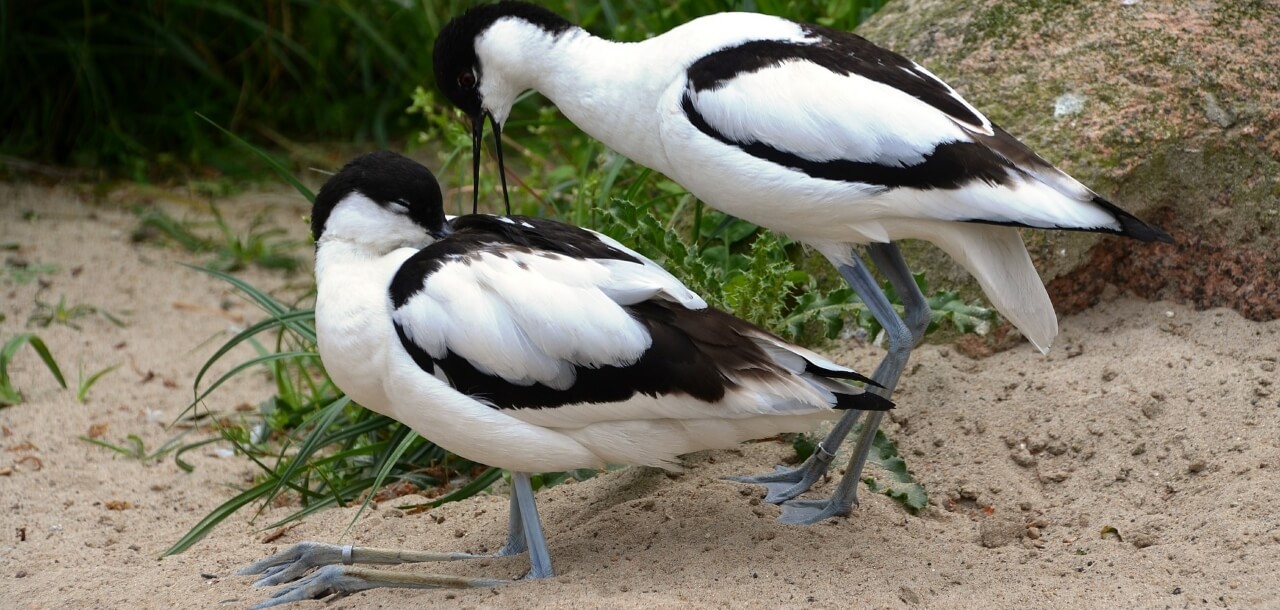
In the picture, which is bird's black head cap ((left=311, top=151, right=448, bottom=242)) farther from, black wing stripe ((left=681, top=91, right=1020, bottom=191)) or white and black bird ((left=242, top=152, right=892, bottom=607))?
black wing stripe ((left=681, top=91, right=1020, bottom=191))

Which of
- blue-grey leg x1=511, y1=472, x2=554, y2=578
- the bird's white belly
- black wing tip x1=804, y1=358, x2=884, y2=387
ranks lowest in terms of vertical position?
blue-grey leg x1=511, y1=472, x2=554, y2=578

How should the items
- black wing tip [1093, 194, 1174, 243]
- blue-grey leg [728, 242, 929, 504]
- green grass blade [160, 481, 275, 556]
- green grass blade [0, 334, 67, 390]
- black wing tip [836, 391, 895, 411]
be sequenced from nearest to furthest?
black wing tip [836, 391, 895, 411] → black wing tip [1093, 194, 1174, 243] → blue-grey leg [728, 242, 929, 504] → green grass blade [160, 481, 275, 556] → green grass blade [0, 334, 67, 390]

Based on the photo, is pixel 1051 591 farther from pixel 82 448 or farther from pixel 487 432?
pixel 82 448

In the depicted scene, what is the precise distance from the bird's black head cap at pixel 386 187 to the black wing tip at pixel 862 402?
3.82 ft

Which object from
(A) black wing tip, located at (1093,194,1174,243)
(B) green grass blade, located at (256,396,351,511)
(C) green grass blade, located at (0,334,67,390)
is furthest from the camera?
(C) green grass blade, located at (0,334,67,390)

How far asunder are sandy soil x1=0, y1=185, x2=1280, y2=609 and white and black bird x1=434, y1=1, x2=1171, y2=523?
0.94ft

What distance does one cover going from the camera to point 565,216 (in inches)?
202

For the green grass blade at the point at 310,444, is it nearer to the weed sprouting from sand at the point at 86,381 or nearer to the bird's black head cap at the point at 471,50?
the bird's black head cap at the point at 471,50

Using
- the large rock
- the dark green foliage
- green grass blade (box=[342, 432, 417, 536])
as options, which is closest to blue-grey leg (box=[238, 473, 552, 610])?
green grass blade (box=[342, 432, 417, 536])

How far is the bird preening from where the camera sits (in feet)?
10.5

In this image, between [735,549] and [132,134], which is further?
[132,134]

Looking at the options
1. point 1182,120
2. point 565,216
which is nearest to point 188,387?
point 565,216

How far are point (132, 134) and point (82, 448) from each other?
3.29 meters

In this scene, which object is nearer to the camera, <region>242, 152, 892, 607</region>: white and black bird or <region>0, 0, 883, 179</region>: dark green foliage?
<region>242, 152, 892, 607</region>: white and black bird
